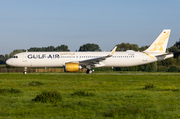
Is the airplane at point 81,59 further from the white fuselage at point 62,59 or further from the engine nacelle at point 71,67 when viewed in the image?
the engine nacelle at point 71,67

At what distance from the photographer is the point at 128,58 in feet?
143

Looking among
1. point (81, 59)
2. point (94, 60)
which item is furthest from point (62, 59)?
point (94, 60)

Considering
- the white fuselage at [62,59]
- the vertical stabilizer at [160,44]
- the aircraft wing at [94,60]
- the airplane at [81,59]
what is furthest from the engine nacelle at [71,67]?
the vertical stabilizer at [160,44]

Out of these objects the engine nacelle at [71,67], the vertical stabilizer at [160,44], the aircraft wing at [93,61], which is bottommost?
the engine nacelle at [71,67]

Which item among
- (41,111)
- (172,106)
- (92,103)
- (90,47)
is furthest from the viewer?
(90,47)

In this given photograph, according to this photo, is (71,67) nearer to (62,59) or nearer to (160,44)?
(62,59)

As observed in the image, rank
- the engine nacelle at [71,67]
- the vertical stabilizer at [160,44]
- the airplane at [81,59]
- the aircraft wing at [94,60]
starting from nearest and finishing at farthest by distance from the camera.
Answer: the engine nacelle at [71,67], the aircraft wing at [94,60], the airplane at [81,59], the vertical stabilizer at [160,44]

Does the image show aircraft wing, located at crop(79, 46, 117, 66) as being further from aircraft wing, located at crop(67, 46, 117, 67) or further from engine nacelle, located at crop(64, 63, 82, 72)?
engine nacelle, located at crop(64, 63, 82, 72)

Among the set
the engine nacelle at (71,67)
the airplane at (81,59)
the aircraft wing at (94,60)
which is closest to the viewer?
the engine nacelle at (71,67)

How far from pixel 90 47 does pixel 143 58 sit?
339 feet

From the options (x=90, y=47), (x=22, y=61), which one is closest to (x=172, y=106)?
(x=22, y=61)

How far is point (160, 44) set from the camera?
148 ft

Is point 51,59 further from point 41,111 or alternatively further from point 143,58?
point 41,111

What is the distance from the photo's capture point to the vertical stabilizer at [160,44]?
1763 inches
